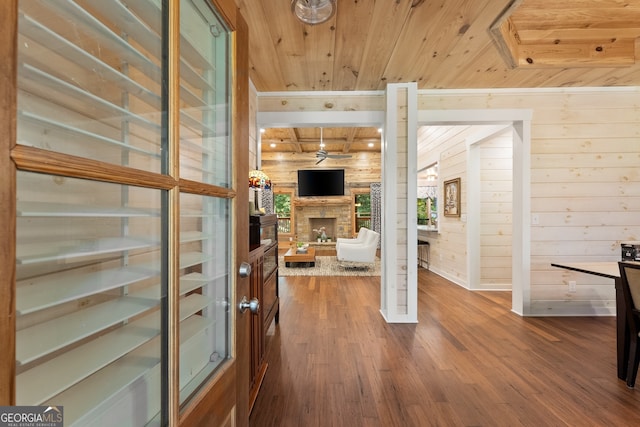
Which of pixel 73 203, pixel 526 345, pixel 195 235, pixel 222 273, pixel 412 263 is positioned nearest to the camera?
pixel 73 203

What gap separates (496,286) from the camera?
4.25 m

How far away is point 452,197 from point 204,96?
4.81 m

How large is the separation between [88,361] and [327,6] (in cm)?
209

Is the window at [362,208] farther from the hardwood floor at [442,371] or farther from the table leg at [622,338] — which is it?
the table leg at [622,338]

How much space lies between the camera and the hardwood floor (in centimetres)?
165

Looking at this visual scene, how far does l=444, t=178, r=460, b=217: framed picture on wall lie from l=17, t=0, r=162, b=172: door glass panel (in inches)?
190

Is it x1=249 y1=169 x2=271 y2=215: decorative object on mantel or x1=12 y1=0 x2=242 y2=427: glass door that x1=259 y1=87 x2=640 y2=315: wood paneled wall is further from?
x1=12 y1=0 x2=242 y2=427: glass door

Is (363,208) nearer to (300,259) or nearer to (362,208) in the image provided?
(362,208)

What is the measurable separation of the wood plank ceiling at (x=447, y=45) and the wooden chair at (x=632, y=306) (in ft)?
6.45

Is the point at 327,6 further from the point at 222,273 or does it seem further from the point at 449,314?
the point at 449,314

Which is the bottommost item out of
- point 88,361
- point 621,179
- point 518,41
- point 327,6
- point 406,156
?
point 88,361

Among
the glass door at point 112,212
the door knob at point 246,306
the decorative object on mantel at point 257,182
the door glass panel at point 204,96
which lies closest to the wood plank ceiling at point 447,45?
the decorative object on mantel at point 257,182

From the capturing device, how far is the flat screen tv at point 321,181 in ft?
26.0

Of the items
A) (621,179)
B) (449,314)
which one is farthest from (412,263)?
(621,179)
